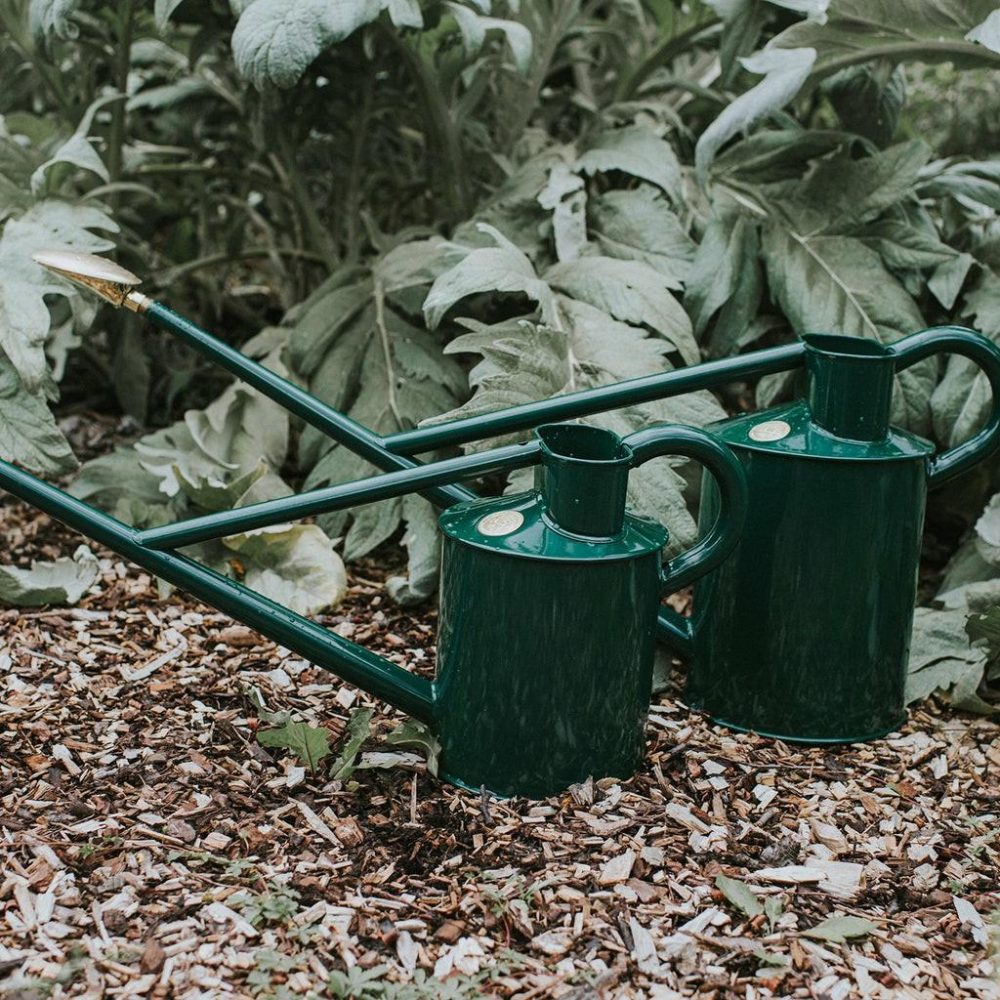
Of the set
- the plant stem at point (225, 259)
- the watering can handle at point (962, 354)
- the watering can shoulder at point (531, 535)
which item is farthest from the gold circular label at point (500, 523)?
the plant stem at point (225, 259)

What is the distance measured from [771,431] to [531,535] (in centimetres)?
40

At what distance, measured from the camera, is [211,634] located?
6.16 ft

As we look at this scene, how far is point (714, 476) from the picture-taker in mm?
1464

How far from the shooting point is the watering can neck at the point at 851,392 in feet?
5.11

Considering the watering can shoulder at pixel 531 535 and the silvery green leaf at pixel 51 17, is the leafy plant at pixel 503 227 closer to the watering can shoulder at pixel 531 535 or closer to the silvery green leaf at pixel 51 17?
the silvery green leaf at pixel 51 17

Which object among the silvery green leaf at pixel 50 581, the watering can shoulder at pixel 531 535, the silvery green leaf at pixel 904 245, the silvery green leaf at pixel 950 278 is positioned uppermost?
the silvery green leaf at pixel 904 245

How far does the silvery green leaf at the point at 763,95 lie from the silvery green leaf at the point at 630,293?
21cm

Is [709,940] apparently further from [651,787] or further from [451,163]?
[451,163]

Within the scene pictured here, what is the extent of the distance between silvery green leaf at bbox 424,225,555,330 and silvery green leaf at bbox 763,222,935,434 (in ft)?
1.42

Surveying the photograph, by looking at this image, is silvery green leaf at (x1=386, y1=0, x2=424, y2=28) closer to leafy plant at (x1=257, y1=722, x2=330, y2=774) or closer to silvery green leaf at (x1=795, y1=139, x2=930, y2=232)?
silvery green leaf at (x1=795, y1=139, x2=930, y2=232)

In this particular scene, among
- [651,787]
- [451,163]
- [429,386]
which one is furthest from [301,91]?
[651,787]

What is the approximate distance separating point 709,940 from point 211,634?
0.92m

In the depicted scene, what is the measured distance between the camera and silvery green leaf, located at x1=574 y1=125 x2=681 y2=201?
2.17m

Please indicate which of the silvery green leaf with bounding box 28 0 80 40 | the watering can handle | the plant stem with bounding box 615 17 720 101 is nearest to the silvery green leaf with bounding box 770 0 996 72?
the plant stem with bounding box 615 17 720 101
